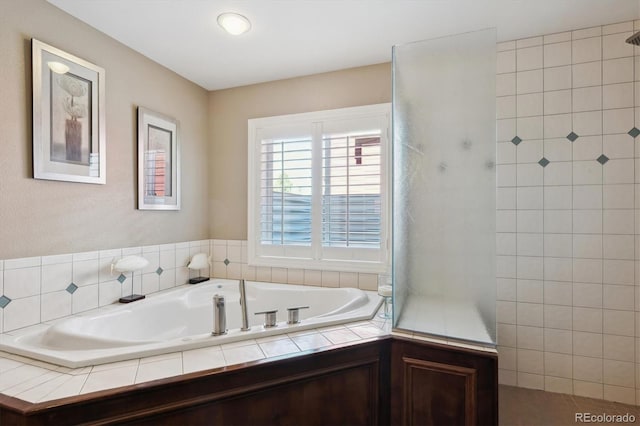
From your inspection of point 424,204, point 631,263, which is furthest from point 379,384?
point 631,263

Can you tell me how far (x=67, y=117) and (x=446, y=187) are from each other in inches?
85.8

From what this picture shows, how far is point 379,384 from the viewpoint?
158 centimetres

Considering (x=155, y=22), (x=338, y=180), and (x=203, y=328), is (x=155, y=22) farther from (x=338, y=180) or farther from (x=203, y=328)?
(x=203, y=328)

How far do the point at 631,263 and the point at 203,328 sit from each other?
2970 mm

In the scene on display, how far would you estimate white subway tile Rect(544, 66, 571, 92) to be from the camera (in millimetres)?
2193

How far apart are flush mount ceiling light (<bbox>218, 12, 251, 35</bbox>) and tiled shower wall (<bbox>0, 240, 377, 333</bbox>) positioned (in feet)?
5.46

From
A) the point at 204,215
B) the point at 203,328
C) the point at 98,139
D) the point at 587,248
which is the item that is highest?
the point at 98,139

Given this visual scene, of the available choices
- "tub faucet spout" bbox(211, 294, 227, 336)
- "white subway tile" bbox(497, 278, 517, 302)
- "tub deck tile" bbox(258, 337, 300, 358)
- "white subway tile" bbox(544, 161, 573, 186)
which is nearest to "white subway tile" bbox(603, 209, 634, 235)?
"white subway tile" bbox(544, 161, 573, 186)

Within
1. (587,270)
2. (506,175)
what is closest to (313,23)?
(506,175)

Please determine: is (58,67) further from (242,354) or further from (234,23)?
(242,354)

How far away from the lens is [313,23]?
2.04 m

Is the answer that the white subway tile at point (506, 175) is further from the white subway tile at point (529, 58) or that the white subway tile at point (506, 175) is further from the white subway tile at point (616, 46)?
the white subway tile at point (616, 46)

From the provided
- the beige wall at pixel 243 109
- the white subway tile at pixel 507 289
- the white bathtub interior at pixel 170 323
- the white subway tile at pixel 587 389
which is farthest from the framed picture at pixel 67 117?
the white subway tile at pixel 587 389

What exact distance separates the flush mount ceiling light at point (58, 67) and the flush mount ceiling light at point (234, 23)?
3.08ft
